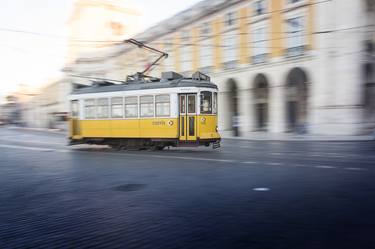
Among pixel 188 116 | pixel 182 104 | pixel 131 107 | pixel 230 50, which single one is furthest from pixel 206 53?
pixel 188 116

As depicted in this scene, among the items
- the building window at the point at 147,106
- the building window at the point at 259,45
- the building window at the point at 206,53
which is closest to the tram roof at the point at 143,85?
the building window at the point at 147,106

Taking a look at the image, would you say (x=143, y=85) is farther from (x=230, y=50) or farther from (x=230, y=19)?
(x=230, y=19)

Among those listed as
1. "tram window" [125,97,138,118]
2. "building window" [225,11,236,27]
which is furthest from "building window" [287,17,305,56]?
"tram window" [125,97,138,118]

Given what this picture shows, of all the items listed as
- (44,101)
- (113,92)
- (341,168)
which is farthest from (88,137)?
(44,101)

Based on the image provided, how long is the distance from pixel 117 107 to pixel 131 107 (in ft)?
2.79

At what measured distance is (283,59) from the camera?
3098 cm

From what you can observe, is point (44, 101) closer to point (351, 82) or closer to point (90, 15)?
point (90, 15)

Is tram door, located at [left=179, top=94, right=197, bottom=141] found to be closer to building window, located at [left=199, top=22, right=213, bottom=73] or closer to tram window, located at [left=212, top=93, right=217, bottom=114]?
tram window, located at [left=212, top=93, right=217, bottom=114]

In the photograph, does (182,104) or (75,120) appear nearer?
(182,104)

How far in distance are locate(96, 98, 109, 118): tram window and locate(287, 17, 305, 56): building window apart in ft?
55.7

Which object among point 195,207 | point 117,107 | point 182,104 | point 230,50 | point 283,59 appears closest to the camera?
point 195,207

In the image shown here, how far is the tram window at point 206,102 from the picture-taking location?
52.6 ft

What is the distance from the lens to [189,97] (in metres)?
16.0

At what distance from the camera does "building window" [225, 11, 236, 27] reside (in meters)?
35.3
